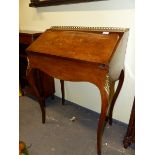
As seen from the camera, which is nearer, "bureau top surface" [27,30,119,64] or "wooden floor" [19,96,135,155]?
"bureau top surface" [27,30,119,64]

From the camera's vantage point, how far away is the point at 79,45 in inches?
64.7

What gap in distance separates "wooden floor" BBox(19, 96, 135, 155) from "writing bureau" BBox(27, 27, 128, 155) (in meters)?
0.21

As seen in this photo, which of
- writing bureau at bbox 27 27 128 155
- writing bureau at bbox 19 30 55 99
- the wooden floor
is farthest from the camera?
writing bureau at bbox 19 30 55 99

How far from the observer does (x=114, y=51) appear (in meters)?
1.47

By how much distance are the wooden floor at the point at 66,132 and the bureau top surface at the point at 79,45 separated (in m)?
0.80

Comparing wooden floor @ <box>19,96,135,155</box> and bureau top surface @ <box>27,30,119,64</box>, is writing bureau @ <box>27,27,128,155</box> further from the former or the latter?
wooden floor @ <box>19,96,135,155</box>

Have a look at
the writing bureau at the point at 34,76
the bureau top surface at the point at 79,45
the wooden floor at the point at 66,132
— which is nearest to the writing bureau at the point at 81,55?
the bureau top surface at the point at 79,45

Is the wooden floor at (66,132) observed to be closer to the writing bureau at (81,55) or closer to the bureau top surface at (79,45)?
the writing bureau at (81,55)

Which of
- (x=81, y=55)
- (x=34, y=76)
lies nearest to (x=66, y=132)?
(x=34, y=76)

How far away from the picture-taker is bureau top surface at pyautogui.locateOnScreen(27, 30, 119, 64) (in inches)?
58.2

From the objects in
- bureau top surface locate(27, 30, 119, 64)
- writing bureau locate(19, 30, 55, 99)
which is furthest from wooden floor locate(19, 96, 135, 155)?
bureau top surface locate(27, 30, 119, 64)

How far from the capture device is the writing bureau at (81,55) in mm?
1434

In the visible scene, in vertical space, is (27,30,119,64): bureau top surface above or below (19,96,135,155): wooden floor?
above
